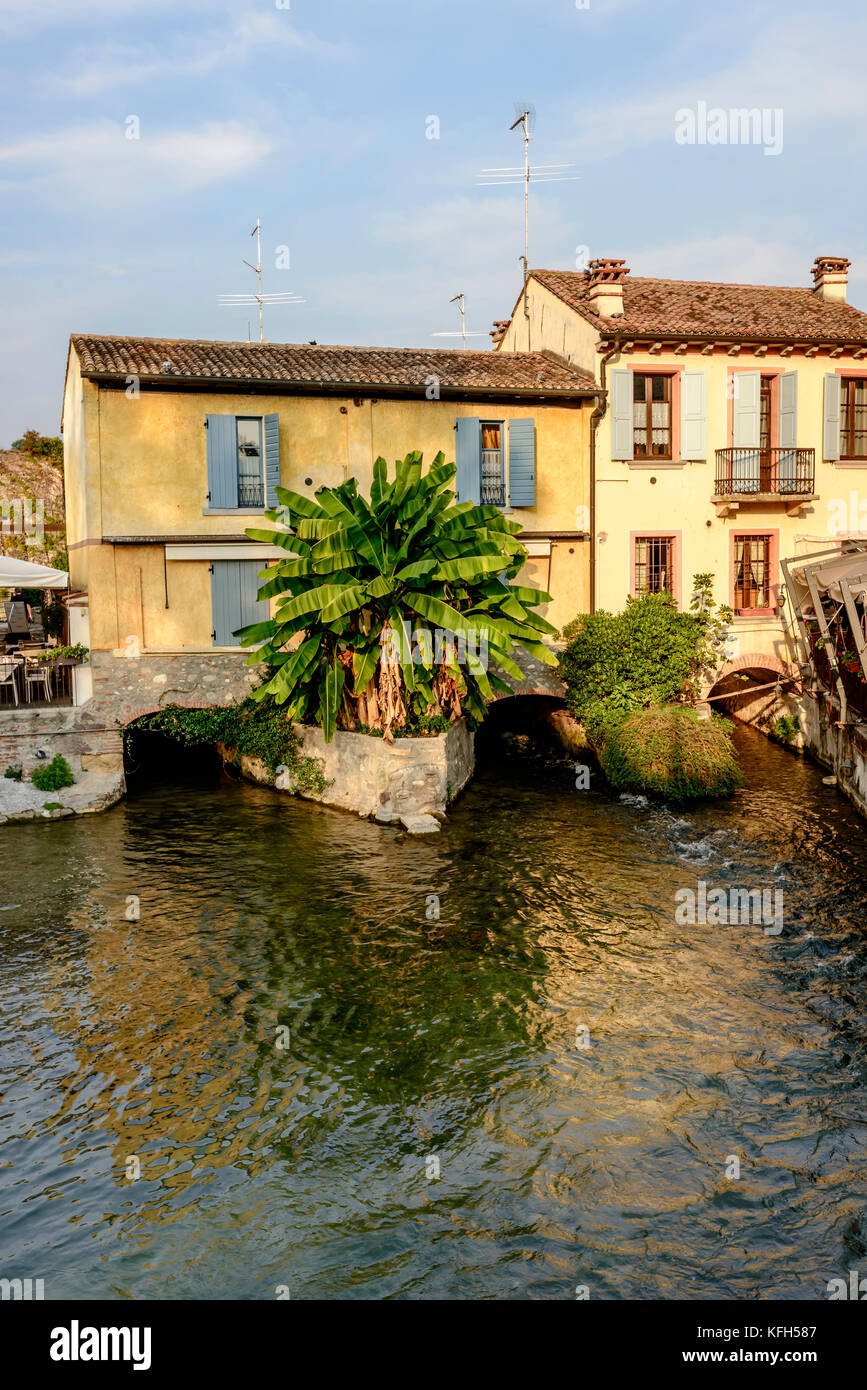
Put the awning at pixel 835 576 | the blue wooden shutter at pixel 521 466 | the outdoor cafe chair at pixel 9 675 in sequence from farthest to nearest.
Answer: the blue wooden shutter at pixel 521 466 → the awning at pixel 835 576 → the outdoor cafe chair at pixel 9 675

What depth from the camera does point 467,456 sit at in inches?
904

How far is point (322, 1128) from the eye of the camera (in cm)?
943

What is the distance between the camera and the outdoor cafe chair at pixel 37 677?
20.5 m

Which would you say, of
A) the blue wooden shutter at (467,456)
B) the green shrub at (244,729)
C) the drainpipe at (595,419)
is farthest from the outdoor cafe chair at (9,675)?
the drainpipe at (595,419)

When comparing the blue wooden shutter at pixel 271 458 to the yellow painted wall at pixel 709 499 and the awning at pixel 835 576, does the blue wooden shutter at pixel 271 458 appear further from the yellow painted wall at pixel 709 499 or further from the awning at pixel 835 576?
the awning at pixel 835 576

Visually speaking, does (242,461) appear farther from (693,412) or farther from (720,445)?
(720,445)

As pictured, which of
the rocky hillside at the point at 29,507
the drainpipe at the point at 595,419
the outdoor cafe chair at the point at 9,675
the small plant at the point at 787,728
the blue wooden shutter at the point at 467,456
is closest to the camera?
the outdoor cafe chair at the point at 9,675

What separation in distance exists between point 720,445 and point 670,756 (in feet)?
27.2

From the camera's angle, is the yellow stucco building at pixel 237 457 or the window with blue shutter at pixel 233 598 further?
the window with blue shutter at pixel 233 598

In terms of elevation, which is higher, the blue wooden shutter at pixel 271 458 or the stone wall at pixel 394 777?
the blue wooden shutter at pixel 271 458

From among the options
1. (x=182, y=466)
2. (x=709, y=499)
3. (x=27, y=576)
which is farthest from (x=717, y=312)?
(x=27, y=576)

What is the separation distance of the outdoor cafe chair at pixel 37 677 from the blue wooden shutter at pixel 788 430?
17.3m
